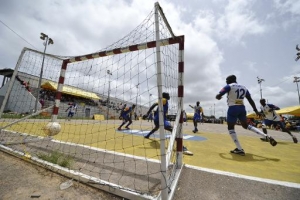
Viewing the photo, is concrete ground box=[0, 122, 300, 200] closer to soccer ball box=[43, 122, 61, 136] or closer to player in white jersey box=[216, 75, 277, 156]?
soccer ball box=[43, 122, 61, 136]

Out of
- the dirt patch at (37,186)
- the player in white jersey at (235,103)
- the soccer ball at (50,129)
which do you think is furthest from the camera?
the player in white jersey at (235,103)

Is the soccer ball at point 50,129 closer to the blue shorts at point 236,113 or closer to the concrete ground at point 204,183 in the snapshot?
the concrete ground at point 204,183

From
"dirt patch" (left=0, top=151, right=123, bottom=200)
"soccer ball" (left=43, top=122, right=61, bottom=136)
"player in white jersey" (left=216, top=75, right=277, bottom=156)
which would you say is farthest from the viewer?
"player in white jersey" (left=216, top=75, right=277, bottom=156)

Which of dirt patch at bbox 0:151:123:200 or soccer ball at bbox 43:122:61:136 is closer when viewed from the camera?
dirt patch at bbox 0:151:123:200

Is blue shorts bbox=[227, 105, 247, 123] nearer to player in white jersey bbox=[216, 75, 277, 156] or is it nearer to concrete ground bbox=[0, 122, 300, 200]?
player in white jersey bbox=[216, 75, 277, 156]

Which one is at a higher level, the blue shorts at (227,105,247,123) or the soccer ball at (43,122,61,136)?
the blue shorts at (227,105,247,123)

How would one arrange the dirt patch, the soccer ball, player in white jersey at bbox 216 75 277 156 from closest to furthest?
the dirt patch → the soccer ball → player in white jersey at bbox 216 75 277 156

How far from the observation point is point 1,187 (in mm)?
2045

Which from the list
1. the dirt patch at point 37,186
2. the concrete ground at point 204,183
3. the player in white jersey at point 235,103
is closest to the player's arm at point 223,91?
the player in white jersey at point 235,103

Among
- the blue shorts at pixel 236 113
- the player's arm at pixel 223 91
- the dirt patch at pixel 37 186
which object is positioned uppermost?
the player's arm at pixel 223 91

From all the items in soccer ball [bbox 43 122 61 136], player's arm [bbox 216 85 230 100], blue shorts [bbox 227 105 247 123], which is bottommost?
soccer ball [bbox 43 122 61 136]

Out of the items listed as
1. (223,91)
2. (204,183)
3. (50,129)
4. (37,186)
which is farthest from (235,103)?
(50,129)

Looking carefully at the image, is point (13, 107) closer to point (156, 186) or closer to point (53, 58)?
point (53, 58)

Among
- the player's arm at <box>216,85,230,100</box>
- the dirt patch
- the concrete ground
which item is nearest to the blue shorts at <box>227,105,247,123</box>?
the player's arm at <box>216,85,230,100</box>
